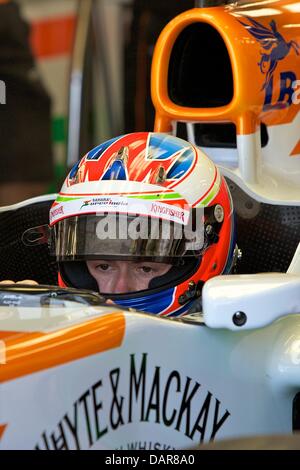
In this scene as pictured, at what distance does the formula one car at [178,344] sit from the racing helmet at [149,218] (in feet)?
0.66

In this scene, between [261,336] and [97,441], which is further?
[261,336]

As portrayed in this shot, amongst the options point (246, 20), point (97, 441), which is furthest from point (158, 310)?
point (246, 20)

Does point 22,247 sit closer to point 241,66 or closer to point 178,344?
point 241,66

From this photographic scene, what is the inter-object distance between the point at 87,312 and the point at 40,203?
104cm

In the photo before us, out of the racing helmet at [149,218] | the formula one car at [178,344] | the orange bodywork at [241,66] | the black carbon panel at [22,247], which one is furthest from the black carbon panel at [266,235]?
the black carbon panel at [22,247]

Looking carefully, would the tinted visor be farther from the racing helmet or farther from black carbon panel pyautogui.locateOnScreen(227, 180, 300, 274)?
black carbon panel pyautogui.locateOnScreen(227, 180, 300, 274)

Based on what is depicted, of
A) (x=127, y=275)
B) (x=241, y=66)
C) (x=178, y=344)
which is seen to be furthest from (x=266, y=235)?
(x=178, y=344)

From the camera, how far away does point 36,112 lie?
6.36m

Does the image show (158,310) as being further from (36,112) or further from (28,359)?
(36,112)

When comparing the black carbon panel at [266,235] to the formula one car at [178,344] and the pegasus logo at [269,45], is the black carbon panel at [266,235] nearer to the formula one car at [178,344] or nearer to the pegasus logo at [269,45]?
the formula one car at [178,344]

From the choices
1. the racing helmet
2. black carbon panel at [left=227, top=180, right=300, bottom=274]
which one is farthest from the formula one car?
the racing helmet

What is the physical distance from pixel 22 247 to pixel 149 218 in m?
0.65

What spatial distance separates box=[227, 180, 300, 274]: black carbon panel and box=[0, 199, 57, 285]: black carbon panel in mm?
497

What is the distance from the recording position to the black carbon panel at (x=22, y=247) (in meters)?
2.39
